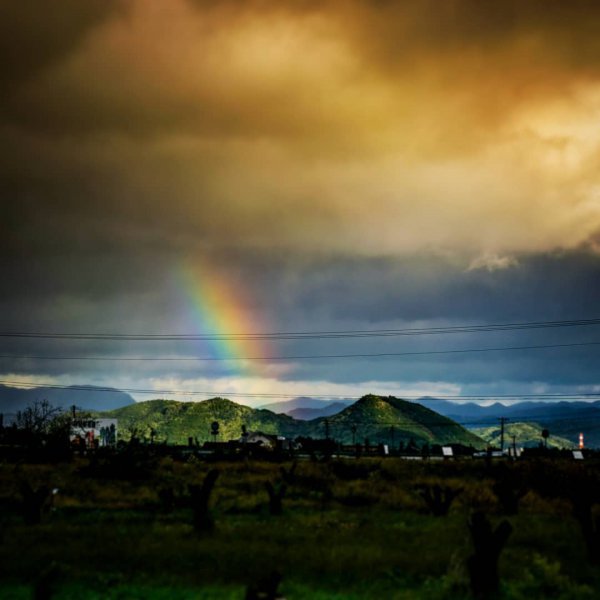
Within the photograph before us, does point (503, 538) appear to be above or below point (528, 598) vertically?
above

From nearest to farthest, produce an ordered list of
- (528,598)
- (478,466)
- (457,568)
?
(528,598), (457,568), (478,466)

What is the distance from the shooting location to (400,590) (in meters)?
23.2

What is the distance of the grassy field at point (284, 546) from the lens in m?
23.2

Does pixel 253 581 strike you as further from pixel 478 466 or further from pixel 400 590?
pixel 478 466

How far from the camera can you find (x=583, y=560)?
91.1 feet

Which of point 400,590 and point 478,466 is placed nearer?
point 400,590

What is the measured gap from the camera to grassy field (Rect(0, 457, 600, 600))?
76.2 ft

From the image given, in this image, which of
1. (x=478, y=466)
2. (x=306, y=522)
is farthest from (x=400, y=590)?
(x=478, y=466)

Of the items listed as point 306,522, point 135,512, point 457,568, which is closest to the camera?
point 457,568

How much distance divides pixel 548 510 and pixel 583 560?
52.5 feet

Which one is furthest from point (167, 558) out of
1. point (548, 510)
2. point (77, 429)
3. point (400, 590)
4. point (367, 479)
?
point (77, 429)

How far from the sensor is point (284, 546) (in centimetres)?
2950

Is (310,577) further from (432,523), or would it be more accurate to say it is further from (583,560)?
(432,523)

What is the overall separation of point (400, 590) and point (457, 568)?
222 cm
